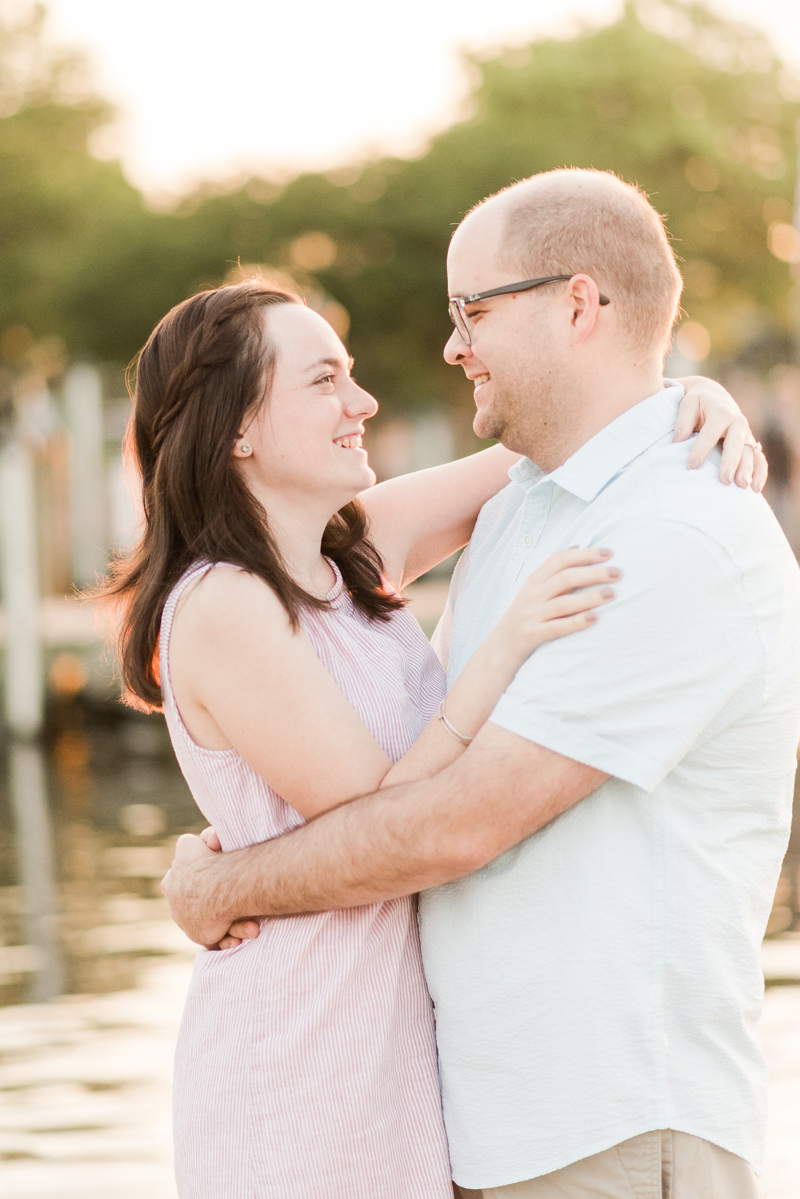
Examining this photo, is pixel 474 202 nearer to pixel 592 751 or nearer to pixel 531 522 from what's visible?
pixel 531 522

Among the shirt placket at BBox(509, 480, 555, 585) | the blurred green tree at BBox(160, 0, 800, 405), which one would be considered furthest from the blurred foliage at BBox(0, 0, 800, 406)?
the shirt placket at BBox(509, 480, 555, 585)

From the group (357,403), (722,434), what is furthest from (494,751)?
(357,403)

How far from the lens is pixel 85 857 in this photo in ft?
28.7

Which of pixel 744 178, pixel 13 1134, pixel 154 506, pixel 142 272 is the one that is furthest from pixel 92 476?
pixel 154 506

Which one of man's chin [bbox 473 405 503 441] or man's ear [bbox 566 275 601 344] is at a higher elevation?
man's ear [bbox 566 275 601 344]

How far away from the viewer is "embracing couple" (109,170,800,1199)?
6.98 feet

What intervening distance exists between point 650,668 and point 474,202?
71.8 feet

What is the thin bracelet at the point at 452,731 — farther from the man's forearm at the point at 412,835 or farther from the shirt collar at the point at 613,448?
the shirt collar at the point at 613,448

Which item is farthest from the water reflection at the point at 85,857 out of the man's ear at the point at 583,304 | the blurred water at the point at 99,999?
the man's ear at the point at 583,304

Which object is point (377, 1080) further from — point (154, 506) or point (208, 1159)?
point (154, 506)

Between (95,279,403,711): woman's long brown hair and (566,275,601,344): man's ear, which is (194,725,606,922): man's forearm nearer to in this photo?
(95,279,403,711): woman's long brown hair

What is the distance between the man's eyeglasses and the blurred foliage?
68.4 ft

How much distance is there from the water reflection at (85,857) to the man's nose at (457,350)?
14.3 feet

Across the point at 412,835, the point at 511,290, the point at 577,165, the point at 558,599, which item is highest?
the point at 577,165
